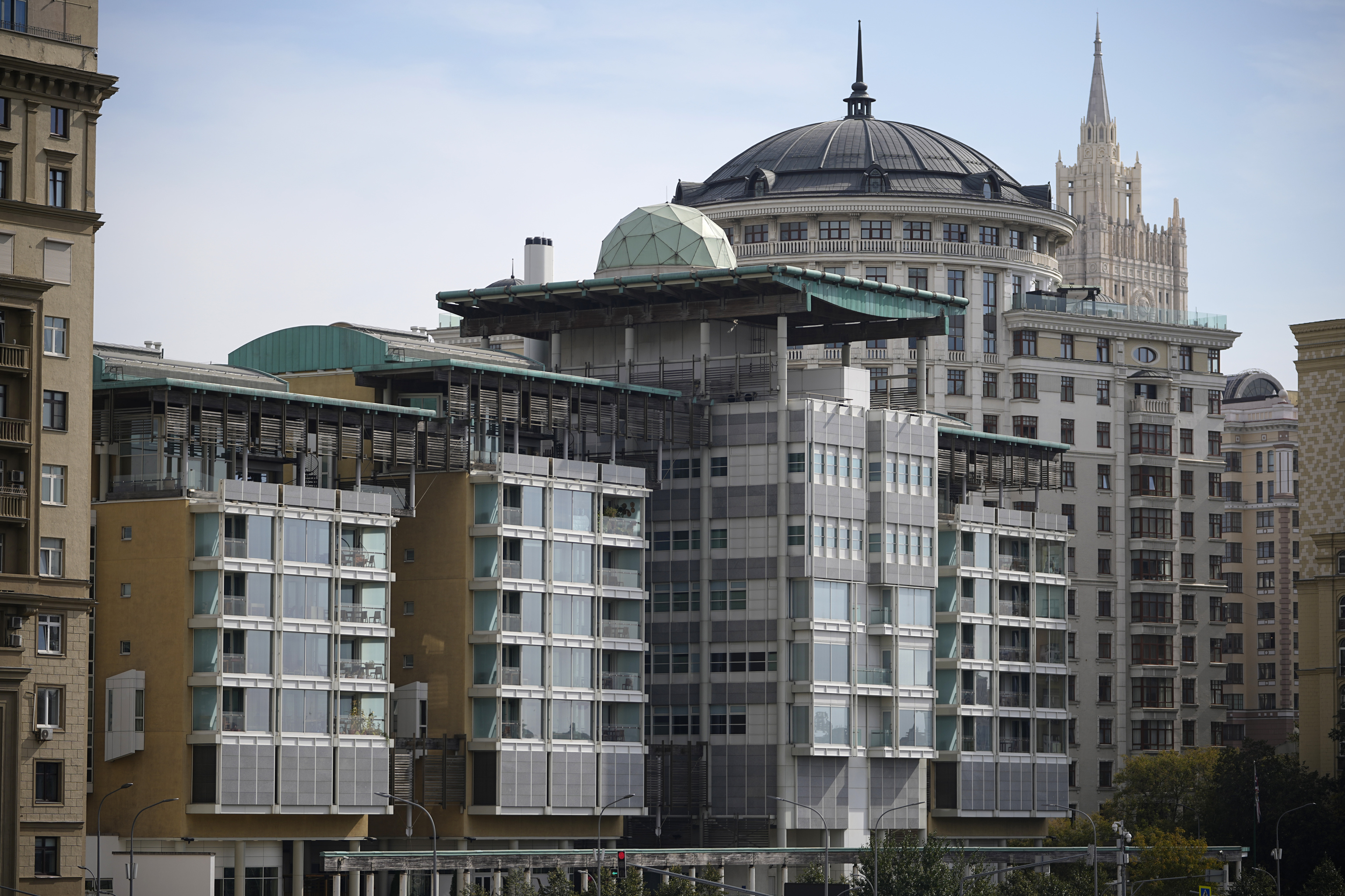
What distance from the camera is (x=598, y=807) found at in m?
135

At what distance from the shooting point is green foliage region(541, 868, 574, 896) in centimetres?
11969

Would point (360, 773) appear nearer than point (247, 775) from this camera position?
No

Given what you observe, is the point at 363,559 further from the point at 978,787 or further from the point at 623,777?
the point at 978,787

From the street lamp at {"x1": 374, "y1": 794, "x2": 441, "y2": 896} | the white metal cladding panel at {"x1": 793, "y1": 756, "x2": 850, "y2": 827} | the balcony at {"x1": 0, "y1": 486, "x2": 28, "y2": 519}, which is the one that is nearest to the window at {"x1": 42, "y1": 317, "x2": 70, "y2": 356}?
the balcony at {"x1": 0, "y1": 486, "x2": 28, "y2": 519}

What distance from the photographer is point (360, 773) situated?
125250 mm

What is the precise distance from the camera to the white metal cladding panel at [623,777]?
446 feet

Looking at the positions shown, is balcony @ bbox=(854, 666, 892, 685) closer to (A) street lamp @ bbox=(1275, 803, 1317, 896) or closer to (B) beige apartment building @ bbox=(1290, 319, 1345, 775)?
(A) street lamp @ bbox=(1275, 803, 1317, 896)

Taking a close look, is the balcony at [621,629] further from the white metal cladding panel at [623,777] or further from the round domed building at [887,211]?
the round domed building at [887,211]

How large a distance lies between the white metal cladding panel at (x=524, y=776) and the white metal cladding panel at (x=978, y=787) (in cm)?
3350

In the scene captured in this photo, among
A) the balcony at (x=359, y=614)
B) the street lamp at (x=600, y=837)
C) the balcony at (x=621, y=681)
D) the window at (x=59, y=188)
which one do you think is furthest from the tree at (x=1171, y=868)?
the window at (x=59, y=188)

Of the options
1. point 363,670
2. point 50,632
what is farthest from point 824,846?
point 50,632

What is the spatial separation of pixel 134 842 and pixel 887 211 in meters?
90.3

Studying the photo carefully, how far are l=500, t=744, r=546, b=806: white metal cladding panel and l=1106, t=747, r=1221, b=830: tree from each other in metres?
52.6

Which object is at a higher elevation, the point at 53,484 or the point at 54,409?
the point at 54,409
